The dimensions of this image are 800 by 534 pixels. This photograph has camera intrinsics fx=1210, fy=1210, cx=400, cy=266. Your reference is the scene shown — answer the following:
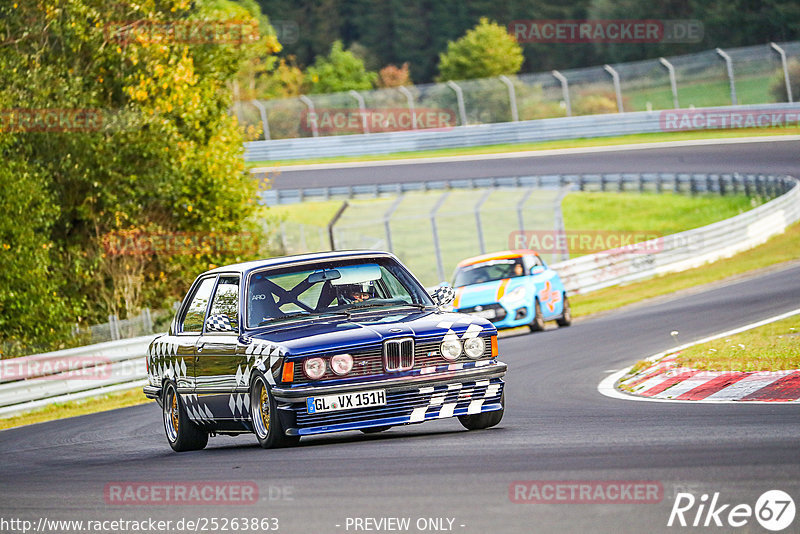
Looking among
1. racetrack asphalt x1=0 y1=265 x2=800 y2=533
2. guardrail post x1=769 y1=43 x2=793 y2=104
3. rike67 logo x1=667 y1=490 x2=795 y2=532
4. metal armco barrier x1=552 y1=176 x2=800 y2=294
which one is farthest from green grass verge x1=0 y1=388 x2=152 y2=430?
guardrail post x1=769 y1=43 x2=793 y2=104

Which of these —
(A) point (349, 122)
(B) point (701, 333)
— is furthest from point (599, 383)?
(A) point (349, 122)

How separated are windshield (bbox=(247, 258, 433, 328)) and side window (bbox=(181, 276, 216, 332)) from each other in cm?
80

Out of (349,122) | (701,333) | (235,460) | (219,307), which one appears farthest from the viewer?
(349,122)

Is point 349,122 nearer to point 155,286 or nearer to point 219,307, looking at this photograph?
point 155,286

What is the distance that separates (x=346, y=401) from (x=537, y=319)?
516 inches

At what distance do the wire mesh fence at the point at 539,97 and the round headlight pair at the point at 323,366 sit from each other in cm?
4002

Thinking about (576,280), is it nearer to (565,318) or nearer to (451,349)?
(565,318)

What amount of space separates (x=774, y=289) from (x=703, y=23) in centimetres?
5768

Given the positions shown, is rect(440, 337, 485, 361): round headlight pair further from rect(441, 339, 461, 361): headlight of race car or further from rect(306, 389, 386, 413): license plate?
rect(306, 389, 386, 413): license plate

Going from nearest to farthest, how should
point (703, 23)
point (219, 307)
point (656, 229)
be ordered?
point (219, 307), point (656, 229), point (703, 23)

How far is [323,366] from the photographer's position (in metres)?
8.78

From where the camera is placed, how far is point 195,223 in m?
27.5

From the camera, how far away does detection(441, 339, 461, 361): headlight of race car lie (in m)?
9.04

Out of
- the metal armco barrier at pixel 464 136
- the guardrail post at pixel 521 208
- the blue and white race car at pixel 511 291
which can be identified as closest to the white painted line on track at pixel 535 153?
the metal armco barrier at pixel 464 136
